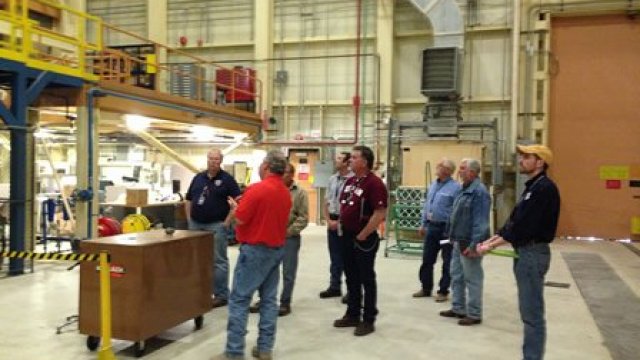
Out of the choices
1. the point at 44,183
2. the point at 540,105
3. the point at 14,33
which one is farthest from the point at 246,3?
the point at 14,33

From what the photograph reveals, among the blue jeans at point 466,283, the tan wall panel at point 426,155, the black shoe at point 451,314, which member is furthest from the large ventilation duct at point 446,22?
the black shoe at point 451,314

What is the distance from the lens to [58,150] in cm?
1762

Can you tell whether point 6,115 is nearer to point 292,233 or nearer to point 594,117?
point 292,233

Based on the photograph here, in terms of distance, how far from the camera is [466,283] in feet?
18.4

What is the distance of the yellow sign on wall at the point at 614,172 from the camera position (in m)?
12.9

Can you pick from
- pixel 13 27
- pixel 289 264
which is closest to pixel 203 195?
pixel 289 264

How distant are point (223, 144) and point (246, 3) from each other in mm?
4098

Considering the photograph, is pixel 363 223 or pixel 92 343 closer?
pixel 92 343

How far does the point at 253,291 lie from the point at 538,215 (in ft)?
6.98

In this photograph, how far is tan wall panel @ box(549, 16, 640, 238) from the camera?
42.3ft

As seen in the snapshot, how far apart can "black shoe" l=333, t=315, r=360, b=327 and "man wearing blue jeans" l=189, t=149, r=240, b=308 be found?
1342mm

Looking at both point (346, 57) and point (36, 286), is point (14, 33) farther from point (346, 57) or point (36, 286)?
point (346, 57)

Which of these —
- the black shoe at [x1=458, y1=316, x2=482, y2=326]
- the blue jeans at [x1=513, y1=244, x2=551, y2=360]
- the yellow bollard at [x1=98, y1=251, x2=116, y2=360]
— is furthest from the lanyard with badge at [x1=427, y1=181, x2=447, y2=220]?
the yellow bollard at [x1=98, y1=251, x2=116, y2=360]

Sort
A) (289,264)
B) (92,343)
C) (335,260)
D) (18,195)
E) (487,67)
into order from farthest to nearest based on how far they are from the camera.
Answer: (487,67) → (18,195) → (335,260) → (289,264) → (92,343)
